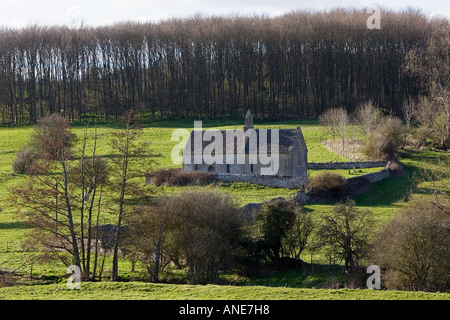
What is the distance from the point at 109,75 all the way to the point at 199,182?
142 ft

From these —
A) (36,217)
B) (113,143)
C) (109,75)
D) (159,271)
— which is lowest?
(159,271)

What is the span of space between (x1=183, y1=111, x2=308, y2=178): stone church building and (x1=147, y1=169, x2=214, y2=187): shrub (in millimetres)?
3030

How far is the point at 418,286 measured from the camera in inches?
838

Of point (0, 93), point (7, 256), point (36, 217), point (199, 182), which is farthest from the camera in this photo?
point (0, 93)

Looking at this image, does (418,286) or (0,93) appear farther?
(0,93)

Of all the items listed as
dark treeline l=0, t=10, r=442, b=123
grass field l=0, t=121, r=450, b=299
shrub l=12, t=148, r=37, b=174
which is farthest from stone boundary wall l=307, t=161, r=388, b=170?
dark treeline l=0, t=10, r=442, b=123

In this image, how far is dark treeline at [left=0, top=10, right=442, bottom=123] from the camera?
80.1 meters

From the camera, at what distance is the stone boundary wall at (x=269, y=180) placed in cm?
4103

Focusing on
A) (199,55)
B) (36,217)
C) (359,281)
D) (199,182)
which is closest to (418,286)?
(359,281)

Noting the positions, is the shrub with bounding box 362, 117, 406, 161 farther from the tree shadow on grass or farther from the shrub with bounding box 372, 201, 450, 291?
the shrub with bounding box 372, 201, 450, 291

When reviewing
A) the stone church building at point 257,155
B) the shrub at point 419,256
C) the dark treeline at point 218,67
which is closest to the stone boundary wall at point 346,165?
the stone church building at point 257,155

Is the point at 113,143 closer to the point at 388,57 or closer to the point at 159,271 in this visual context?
the point at 159,271
